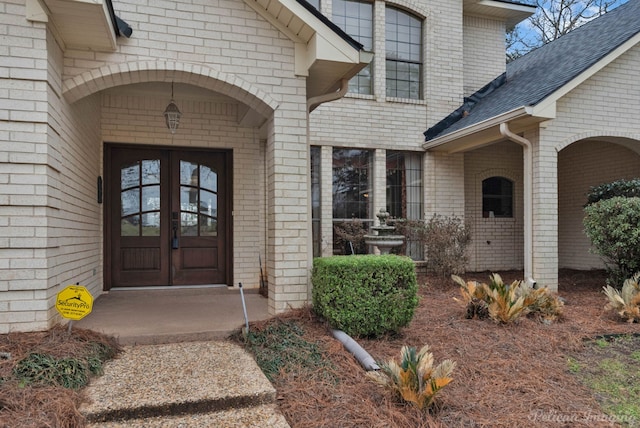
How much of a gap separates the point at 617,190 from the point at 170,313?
7116mm

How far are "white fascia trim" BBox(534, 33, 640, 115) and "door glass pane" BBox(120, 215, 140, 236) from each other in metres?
6.26

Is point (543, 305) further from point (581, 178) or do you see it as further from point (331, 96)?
point (581, 178)

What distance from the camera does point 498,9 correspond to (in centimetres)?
970

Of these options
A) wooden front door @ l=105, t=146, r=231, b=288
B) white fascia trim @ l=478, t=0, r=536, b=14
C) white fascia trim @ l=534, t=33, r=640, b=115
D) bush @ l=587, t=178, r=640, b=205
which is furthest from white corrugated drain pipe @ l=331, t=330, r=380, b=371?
white fascia trim @ l=478, t=0, r=536, b=14

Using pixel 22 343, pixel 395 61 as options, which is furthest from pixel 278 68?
pixel 395 61

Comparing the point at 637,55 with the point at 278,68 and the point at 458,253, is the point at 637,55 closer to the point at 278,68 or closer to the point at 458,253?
the point at 458,253

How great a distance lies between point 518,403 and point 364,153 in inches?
247

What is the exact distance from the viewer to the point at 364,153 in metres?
8.85

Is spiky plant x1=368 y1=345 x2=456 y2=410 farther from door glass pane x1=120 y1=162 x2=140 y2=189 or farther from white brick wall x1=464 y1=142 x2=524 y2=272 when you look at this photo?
white brick wall x1=464 y1=142 x2=524 y2=272

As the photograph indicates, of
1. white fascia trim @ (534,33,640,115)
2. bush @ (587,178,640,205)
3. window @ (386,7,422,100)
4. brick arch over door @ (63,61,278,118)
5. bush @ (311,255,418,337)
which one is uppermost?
window @ (386,7,422,100)

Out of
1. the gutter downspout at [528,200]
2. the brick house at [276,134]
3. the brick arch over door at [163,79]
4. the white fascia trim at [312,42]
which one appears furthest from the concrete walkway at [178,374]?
the gutter downspout at [528,200]

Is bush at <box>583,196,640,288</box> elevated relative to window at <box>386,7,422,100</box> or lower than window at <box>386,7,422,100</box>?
lower

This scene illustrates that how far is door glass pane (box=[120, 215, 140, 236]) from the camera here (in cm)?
667

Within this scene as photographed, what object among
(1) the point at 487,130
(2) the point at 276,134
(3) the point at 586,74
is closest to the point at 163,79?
(2) the point at 276,134
